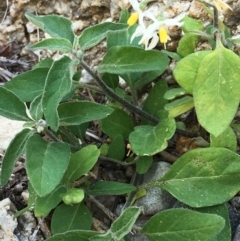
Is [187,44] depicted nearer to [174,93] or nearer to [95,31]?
[174,93]

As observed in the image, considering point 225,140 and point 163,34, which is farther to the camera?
point 225,140

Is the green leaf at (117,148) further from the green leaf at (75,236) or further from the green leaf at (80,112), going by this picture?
the green leaf at (75,236)

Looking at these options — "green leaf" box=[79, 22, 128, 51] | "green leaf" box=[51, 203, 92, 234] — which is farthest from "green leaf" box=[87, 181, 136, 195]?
"green leaf" box=[79, 22, 128, 51]

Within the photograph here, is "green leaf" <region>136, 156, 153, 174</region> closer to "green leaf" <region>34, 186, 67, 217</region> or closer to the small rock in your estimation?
the small rock

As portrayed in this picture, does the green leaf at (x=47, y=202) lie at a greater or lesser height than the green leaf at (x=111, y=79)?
lesser

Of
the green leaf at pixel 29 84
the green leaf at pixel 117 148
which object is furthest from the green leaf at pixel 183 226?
the green leaf at pixel 29 84

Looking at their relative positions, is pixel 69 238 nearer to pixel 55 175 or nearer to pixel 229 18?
pixel 55 175

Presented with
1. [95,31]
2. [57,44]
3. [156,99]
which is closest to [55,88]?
[57,44]
